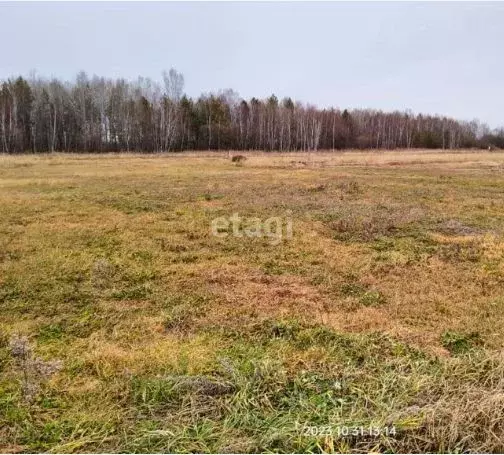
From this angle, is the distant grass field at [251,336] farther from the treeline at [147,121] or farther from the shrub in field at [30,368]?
the treeline at [147,121]

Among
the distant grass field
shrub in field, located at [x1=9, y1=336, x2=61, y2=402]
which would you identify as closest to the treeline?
the distant grass field

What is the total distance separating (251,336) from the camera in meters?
4.82

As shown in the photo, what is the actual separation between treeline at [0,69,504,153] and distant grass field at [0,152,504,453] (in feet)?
169

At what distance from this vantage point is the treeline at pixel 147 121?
57812 mm

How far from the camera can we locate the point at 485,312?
547 centimetres

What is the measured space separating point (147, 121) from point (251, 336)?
59086 mm

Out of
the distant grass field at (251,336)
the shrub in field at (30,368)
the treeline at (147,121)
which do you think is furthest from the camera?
the treeline at (147,121)

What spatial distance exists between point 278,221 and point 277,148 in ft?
196

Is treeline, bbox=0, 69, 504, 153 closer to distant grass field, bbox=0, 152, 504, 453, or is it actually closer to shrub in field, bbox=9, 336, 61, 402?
distant grass field, bbox=0, 152, 504, 453

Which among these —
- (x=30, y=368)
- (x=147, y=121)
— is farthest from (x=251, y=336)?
(x=147, y=121)

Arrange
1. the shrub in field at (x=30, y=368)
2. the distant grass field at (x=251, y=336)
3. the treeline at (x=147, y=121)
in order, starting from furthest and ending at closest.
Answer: the treeline at (x=147, y=121)
the shrub in field at (x=30, y=368)
the distant grass field at (x=251, y=336)

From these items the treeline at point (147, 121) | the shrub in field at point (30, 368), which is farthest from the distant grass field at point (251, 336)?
the treeline at point (147, 121)

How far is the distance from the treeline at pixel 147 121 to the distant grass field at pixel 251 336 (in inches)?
2028

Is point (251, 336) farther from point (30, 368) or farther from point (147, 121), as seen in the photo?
point (147, 121)
